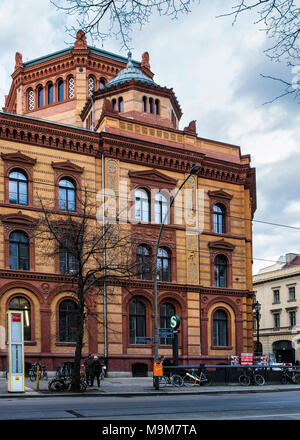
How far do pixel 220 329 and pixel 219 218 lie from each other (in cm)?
744

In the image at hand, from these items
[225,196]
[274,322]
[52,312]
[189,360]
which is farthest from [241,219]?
[274,322]

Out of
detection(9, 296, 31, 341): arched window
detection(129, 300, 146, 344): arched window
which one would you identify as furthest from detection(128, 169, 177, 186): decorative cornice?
detection(9, 296, 31, 341): arched window

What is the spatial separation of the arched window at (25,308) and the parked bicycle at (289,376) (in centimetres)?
1407

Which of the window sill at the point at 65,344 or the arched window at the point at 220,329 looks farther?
the arched window at the point at 220,329

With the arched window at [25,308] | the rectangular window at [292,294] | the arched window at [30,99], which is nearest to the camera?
the arched window at [25,308]

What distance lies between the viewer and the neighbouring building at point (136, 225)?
1286 inches

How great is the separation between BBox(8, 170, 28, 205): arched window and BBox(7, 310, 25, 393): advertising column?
1047cm

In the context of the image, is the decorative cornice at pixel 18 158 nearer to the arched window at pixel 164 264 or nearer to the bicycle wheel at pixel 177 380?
the arched window at pixel 164 264

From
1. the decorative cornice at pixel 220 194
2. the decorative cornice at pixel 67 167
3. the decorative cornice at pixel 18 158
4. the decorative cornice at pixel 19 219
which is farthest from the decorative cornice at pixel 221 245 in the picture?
the decorative cornice at pixel 18 158

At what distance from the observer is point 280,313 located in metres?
70.6

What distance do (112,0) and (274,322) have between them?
224 feet

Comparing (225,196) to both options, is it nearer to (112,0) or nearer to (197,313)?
(197,313)

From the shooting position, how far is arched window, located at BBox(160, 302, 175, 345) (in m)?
36.8

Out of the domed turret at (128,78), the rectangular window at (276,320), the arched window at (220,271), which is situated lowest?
the rectangular window at (276,320)
